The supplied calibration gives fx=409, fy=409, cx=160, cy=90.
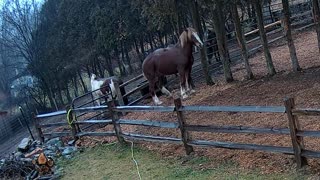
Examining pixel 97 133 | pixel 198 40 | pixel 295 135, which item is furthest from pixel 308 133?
pixel 198 40

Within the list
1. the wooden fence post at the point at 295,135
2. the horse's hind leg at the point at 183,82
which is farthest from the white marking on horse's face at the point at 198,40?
the wooden fence post at the point at 295,135

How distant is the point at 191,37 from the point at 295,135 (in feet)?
20.4

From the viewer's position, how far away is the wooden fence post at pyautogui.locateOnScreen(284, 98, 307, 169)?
15.1ft

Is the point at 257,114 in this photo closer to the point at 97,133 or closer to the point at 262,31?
the point at 262,31

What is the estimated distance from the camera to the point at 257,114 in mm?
7289

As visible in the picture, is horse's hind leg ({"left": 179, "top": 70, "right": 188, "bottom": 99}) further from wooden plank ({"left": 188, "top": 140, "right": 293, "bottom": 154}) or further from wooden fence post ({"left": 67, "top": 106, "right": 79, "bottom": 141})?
wooden plank ({"left": 188, "top": 140, "right": 293, "bottom": 154})

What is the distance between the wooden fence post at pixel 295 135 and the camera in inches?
181

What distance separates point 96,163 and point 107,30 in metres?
14.3

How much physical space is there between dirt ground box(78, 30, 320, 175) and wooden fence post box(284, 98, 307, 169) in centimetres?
14

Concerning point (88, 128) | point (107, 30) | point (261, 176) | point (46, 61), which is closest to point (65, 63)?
point (46, 61)

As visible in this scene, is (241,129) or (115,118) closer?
(241,129)

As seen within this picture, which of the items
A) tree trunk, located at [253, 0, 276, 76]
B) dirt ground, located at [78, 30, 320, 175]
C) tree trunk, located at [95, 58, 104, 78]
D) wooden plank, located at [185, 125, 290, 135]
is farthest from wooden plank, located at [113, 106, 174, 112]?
tree trunk, located at [95, 58, 104, 78]

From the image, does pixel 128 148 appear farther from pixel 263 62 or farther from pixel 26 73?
pixel 26 73

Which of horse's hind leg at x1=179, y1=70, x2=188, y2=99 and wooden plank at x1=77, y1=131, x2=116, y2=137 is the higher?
horse's hind leg at x1=179, y1=70, x2=188, y2=99
